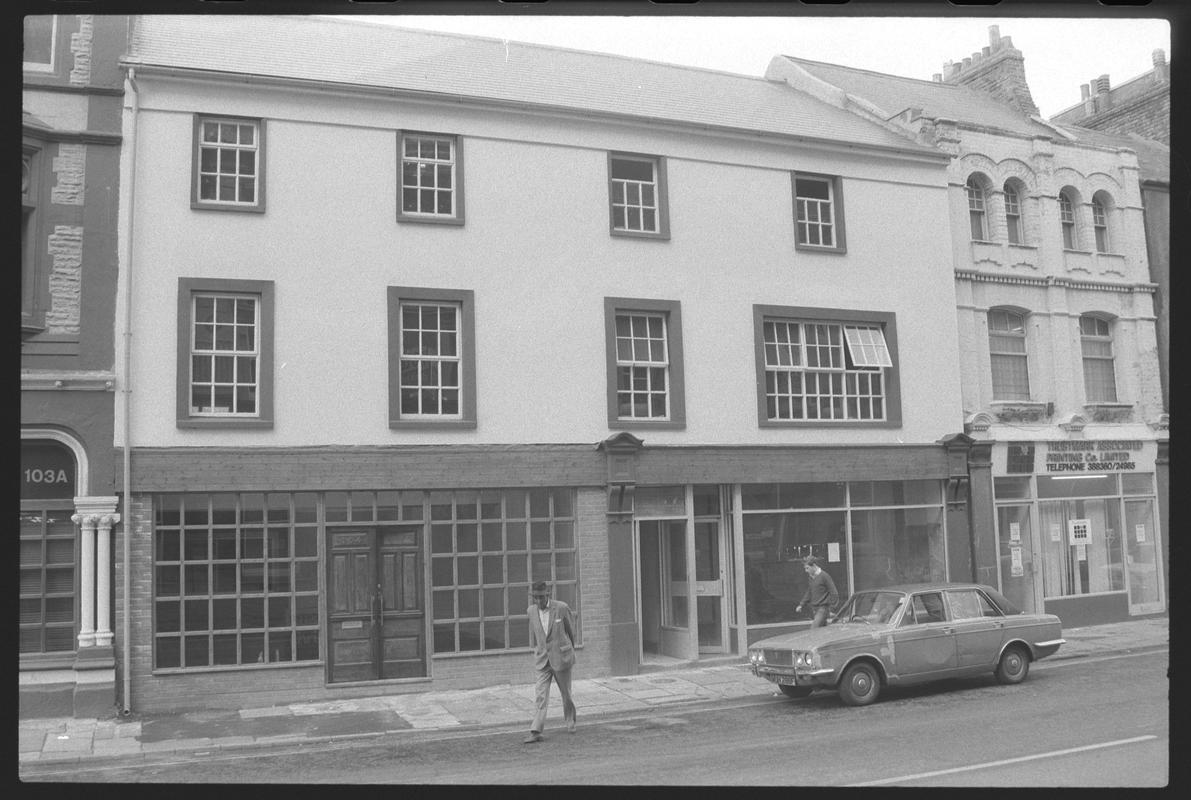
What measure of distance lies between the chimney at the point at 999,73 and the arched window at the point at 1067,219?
8.08 ft

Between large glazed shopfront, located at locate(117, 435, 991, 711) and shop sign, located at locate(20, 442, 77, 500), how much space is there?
88 centimetres

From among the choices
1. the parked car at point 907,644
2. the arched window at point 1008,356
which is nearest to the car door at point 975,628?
the parked car at point 907,644

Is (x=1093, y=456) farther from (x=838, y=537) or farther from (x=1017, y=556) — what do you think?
(x=838, y=537)

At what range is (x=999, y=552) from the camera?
786 inches

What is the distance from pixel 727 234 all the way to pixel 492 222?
4292mm

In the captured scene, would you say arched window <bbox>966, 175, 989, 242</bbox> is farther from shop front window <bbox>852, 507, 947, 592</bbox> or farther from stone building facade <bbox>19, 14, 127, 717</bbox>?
stone building facade <bbox>19, 14, 127, 717</bbox>

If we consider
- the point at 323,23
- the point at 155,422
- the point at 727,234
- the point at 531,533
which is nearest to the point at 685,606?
the point at 531,533

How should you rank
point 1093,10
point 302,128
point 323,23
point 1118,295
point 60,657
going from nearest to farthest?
point 1093,10, point 60,657, point 302,128, point 323,23, point 1118,295

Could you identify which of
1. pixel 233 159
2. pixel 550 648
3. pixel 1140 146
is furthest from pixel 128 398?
pixel 1140 146

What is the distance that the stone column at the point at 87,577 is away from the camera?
13812 mm

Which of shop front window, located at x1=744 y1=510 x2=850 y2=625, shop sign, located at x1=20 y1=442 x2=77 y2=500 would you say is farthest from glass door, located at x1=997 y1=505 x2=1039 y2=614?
shop sign, located at x1=20 y1=442 x2=77 y2=500

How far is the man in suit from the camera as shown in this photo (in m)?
12.4

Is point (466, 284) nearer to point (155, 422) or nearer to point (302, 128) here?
point (302, 128)

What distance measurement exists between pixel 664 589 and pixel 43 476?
9736 millimetres
